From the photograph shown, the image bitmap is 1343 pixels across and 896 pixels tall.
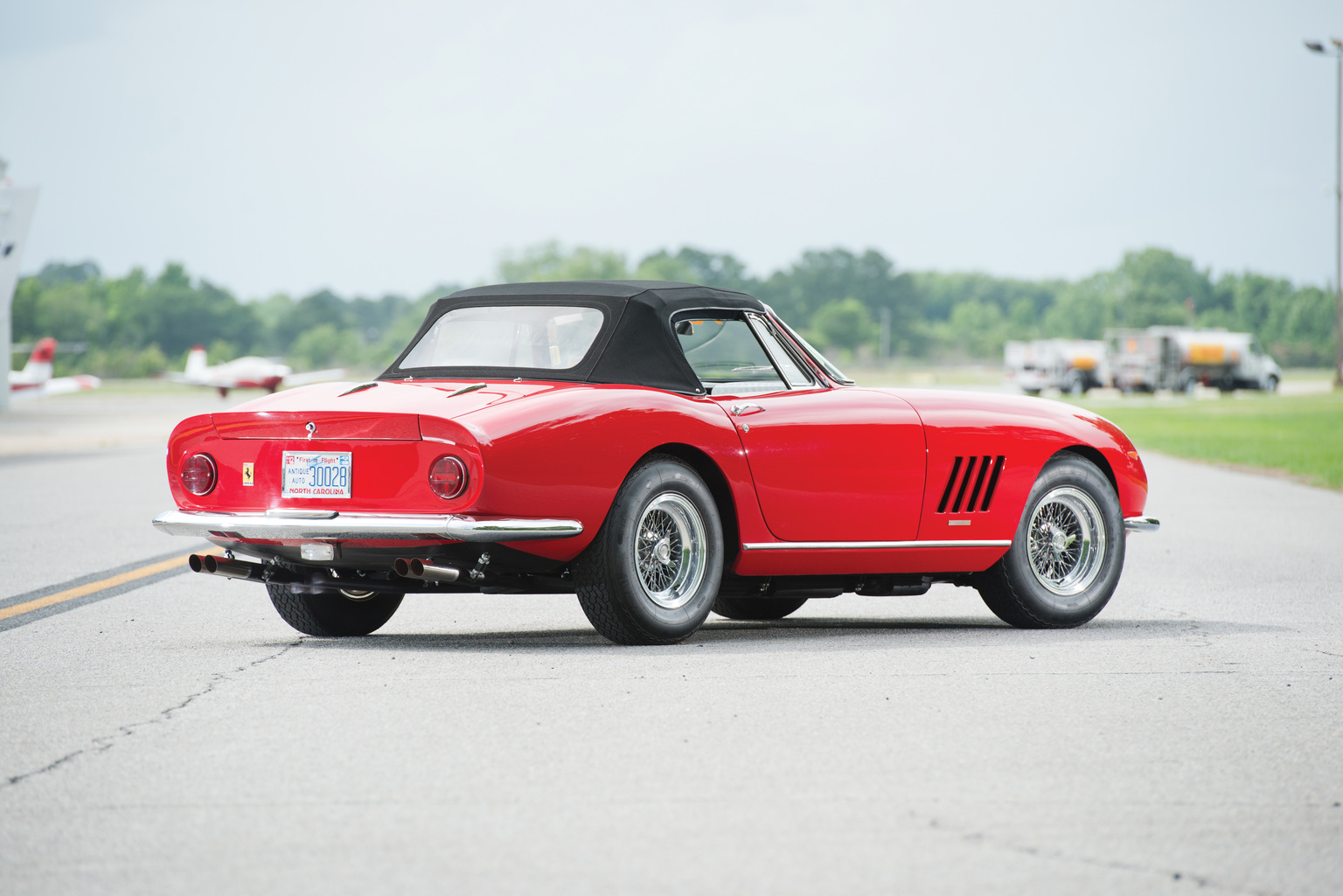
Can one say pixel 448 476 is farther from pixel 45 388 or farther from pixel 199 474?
pixel 45 388

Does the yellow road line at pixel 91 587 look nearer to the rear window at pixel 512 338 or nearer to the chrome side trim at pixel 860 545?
the rear window at pixel 512 338

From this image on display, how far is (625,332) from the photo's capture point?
7031 mm

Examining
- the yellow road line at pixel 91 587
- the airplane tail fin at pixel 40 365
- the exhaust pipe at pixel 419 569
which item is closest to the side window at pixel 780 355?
the exhaust pipe at pixel 419 569

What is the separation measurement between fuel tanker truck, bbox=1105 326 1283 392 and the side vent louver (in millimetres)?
59046

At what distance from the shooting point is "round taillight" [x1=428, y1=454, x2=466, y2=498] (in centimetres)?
616

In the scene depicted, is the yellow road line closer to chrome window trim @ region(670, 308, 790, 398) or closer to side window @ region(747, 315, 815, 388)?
chrome window trim @ region(670, 308, 790, 398)

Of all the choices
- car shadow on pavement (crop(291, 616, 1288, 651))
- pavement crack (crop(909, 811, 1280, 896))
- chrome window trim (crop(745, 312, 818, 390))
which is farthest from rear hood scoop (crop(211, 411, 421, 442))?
pavement crack (crop(909, 811, 1280, 896))

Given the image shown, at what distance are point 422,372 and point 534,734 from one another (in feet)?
8.26

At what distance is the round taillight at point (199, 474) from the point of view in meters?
6.76

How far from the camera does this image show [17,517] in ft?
47.3

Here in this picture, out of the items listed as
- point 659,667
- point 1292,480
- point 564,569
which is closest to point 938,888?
point 659,667

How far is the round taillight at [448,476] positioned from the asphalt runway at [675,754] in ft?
2.28

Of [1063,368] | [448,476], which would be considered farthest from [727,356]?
[1063,368]

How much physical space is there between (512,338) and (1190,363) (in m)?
60.9
